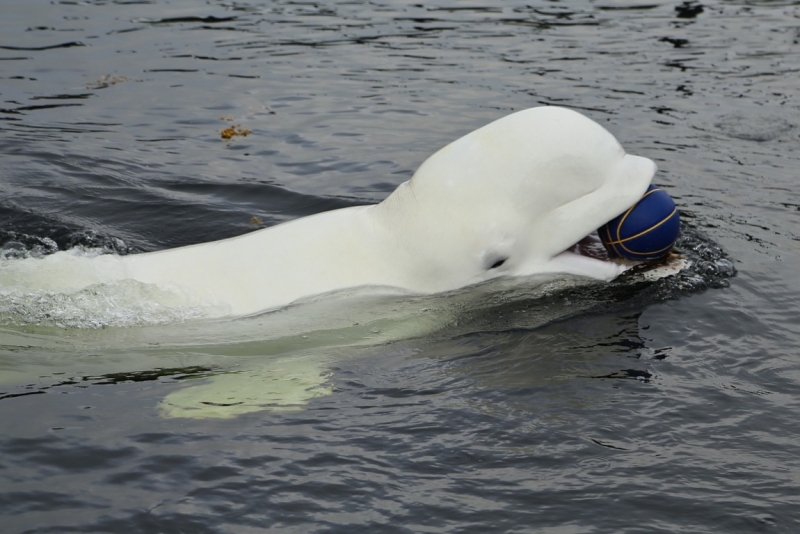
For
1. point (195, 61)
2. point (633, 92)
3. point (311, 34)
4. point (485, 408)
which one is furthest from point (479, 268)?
point (311, 34)

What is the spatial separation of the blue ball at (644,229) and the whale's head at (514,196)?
0.45ft

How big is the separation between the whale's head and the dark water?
0.66 metres

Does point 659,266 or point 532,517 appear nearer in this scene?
point 532,517

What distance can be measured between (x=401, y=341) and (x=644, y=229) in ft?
Result: 6.79

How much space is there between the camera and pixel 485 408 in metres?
6.95

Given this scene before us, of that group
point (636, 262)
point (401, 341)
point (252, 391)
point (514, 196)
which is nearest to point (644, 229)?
point (636, 262)

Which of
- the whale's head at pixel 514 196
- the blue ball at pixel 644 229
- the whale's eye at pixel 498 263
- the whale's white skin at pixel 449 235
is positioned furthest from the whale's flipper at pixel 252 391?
the blue ball at pixel 644 229

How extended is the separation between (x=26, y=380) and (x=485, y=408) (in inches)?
128

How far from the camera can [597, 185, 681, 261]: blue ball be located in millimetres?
7945

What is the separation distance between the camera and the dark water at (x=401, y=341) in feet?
19.4

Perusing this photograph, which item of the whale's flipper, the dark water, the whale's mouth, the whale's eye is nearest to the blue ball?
the whale's mouth

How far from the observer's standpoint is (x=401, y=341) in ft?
26.0

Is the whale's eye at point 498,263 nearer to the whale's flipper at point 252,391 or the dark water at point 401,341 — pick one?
the dark water at point 401,341

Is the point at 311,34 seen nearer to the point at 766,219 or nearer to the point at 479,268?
the point at 766,219
